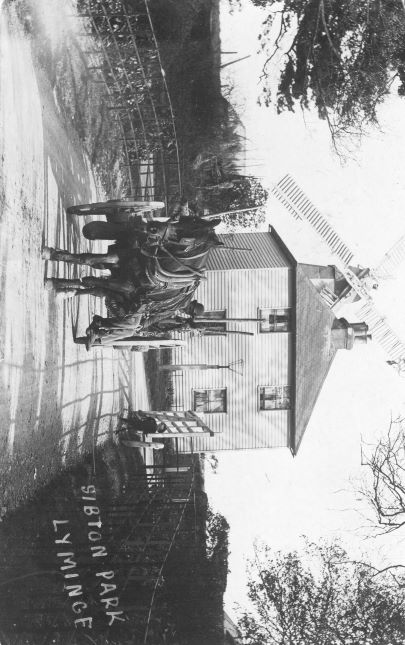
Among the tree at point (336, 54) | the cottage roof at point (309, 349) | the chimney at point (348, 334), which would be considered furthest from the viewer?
the cottage roof at point (309, 349)

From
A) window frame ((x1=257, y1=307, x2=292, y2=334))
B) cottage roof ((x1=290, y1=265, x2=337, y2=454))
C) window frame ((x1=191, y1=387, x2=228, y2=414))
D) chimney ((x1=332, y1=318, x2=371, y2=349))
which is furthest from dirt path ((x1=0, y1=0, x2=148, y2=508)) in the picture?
window frame ((x1=257, y1=307, x2=292, y2=334))

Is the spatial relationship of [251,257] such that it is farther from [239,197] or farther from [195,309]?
[195,309]

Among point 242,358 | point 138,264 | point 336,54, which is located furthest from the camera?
point 242,358

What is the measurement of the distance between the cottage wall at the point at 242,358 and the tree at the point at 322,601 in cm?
438

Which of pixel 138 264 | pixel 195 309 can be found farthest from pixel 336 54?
pixel 138 264

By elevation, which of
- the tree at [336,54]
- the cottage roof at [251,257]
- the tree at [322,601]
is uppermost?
the tree at [336,54]

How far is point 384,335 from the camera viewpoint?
1015cm

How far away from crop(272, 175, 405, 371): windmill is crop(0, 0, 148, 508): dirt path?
3.07 metres

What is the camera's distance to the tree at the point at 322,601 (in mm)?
9156

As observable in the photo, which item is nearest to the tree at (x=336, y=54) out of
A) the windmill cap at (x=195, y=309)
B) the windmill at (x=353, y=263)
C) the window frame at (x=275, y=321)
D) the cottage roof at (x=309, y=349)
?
the windmill at (x=353, y=263)

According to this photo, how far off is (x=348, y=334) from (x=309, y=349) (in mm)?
2652

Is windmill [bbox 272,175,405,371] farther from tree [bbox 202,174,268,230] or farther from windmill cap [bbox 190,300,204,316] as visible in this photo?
windmill cap [bbox 190,300,204,316]

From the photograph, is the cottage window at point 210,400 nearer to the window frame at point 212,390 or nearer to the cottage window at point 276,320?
the window frame at point 212,390

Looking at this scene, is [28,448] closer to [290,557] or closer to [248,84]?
[290,557]
